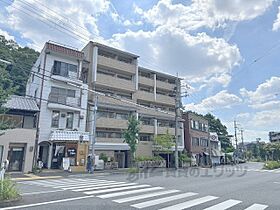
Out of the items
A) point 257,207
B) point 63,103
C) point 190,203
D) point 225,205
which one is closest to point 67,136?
point 63,103

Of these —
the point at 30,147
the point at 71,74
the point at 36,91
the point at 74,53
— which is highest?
the point at 74,53

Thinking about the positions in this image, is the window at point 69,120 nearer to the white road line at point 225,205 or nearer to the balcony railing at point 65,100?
the balcony railing at point 65,100

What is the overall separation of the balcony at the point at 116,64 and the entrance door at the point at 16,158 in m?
14.7

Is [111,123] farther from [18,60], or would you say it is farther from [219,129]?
[219,129]

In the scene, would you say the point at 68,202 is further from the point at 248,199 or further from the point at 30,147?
the point at 30,147

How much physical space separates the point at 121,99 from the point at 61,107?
21.0ft

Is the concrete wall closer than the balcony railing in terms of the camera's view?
Yes

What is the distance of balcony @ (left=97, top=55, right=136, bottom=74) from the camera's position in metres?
32.2

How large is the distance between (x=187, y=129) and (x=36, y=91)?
25832 mm

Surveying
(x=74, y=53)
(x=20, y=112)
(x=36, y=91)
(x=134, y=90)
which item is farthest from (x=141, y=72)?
(x=20, y=112)

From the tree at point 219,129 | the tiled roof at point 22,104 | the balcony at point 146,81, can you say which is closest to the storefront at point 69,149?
the tiled roof at point 22,104

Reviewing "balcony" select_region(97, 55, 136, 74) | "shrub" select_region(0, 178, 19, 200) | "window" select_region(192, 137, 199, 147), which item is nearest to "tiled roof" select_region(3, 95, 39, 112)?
"balcony" select_region(97, 55, 136, 74)

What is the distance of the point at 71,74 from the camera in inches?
1091

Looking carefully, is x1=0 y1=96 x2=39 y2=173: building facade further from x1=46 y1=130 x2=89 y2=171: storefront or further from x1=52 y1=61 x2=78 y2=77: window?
x1=52 y1=61 x2=78 y2=77: window
